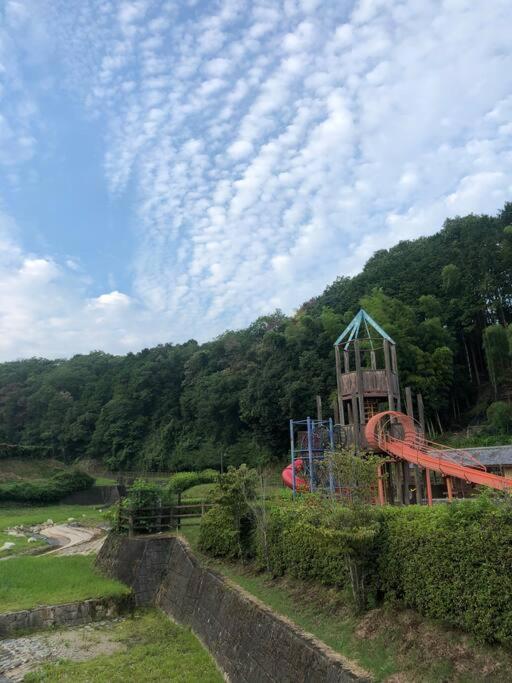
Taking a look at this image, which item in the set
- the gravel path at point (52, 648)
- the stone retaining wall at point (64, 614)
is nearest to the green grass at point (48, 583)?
the stone retaining wall at point (64, 614)

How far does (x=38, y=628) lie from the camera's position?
12008mm

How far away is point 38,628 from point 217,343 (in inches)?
1712

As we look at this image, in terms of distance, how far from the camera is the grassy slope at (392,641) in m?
5.57

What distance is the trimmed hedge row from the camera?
576 cm

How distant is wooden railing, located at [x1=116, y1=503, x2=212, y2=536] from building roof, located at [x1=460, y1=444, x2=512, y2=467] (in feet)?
39.2

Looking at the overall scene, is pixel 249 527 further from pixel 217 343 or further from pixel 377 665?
pixel 217 343

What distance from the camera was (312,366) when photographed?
37219 millimetres

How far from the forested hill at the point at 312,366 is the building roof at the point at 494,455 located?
359 inches

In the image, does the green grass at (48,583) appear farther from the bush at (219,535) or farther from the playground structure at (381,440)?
the playground structure at (381,440)

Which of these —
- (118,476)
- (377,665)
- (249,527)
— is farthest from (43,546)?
(118,476)

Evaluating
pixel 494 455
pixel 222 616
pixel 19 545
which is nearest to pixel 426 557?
pixel 222 616

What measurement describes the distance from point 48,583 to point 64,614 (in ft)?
7.23

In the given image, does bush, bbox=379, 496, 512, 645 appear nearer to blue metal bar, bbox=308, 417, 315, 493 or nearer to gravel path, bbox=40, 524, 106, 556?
blue metal bar, bbox=308, 417, 315, 493

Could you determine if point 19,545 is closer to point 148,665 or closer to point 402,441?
point 148,665
